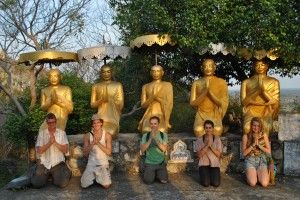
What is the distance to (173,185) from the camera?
680cm

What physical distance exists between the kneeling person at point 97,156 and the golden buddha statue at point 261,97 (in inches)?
91.5

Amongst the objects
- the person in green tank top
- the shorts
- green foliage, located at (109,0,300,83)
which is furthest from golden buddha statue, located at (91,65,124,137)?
the person in green tank top

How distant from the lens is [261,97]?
299 inches

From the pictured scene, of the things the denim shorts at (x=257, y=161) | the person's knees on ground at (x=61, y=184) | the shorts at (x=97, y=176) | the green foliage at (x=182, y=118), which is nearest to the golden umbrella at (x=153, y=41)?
the shorts at (x=97, y=176)

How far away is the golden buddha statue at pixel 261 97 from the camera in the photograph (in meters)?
7.52

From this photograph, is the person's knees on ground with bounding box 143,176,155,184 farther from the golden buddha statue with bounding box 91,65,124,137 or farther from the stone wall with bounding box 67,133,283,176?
the golden buddha statue with bounding box 91,65,124,137

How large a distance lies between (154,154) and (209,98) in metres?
1.50

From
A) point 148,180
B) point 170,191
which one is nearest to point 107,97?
point 148,180

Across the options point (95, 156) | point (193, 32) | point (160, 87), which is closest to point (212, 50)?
point (193, 32)

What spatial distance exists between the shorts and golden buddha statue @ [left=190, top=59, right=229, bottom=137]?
1774mm

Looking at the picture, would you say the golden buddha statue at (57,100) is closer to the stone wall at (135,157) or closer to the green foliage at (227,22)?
the stone wall at (135,157)

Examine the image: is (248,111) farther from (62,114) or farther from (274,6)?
(62,114)

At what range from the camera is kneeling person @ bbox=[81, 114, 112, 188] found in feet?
21.9

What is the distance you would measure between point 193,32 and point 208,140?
5.74 ft
